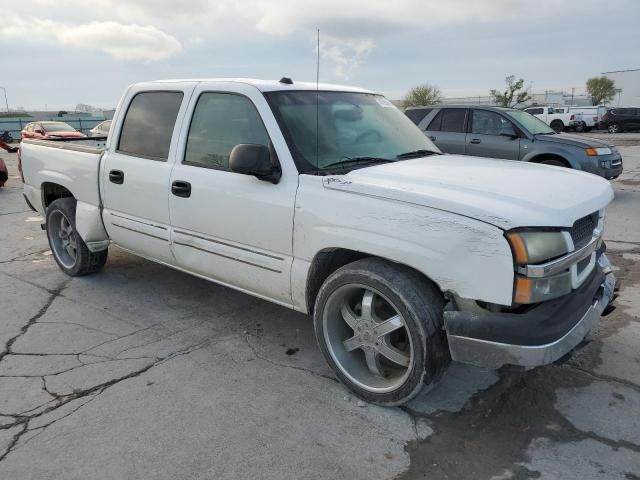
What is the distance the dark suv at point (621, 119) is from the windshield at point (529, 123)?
2601 centimetres

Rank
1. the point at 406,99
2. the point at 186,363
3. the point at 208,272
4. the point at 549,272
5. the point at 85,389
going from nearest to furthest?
the point at 549,272, the point at 85,389, the point at 186,363, the point at 208,272, the point at 406,99

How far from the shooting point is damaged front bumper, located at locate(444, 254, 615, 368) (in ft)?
8.27

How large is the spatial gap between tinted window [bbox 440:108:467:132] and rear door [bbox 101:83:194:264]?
713 cm

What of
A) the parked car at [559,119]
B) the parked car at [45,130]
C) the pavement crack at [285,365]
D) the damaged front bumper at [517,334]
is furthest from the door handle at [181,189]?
the parked car at [559,119]

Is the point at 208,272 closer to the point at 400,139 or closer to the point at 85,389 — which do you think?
the point at 85,389

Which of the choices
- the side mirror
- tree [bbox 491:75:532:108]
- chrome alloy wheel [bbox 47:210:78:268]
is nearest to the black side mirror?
chrome alloy wheel [bbox 47:210:78:268]

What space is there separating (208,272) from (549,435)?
2447 millimetres

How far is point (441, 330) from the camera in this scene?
278 centimetres

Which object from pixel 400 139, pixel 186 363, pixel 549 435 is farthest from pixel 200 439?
pixel 400 139

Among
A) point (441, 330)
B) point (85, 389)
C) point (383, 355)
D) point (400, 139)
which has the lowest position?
point (85, 389)

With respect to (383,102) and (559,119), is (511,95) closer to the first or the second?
(559,119)

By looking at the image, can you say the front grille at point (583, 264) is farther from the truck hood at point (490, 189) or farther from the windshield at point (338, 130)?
the windshield at point (338, 130)

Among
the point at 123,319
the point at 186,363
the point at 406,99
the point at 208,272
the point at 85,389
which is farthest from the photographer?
the point at 406,99

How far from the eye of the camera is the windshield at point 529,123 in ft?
32.3
